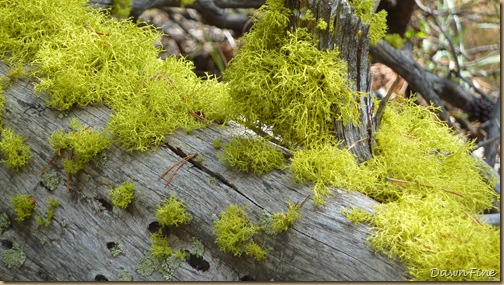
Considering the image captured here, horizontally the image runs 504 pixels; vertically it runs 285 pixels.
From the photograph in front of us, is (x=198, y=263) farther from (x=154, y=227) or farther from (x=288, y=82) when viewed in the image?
(x=288, y=82)

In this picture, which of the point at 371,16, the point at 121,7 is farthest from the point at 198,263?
the point at 121,7

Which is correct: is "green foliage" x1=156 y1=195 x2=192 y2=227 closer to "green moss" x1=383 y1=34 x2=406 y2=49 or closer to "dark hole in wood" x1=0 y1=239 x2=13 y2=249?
"dark hole in wood" x1=0 y1=239 x2=13 y2=249

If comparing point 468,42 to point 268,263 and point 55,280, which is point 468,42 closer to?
point 268,263

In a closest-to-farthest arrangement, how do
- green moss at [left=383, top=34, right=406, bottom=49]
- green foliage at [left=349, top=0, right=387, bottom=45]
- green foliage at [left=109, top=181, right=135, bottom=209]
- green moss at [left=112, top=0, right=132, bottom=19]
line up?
green foliage at [left=349, top=0, right=387, bottom=45]
green foliage at [left=109, top=181, right=135, bottom=209]
green moss at [left=112, top=0, right=132, bottom=19]
green moss at [left=383, top=34, right=406, bottom=49]

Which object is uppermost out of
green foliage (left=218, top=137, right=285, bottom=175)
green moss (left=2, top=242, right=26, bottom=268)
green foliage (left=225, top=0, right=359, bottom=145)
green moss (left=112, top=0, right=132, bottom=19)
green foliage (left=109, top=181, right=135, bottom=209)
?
green foliage (left=225, top=0, right=359, bottom=145)

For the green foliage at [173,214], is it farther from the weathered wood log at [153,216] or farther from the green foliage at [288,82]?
the green foliage at [288,82]

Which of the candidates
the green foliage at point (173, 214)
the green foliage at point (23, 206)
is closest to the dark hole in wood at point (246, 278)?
the green foliage at point (173, 214)

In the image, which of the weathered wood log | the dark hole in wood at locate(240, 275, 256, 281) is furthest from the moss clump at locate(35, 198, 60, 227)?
the dark hole in wood at locate(240, 275, 256, 281)

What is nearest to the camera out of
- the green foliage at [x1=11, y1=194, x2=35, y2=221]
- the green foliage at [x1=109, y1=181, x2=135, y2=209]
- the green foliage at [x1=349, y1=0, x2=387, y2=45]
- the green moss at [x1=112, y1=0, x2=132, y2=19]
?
the green foliage at [x1=349, y1=0, x2=387, y2=45]
